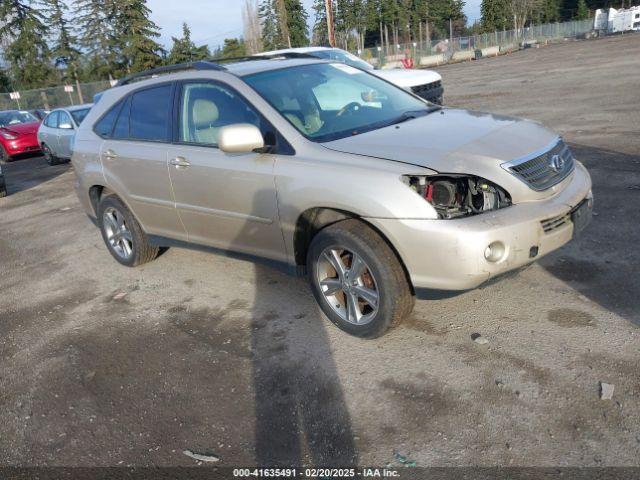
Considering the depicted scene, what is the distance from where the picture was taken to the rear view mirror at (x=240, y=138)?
3.81 m

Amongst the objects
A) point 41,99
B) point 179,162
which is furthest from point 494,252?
point 41,99

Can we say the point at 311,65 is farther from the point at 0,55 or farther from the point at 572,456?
the point at 0,55

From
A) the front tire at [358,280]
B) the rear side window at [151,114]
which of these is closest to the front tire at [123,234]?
the rear side window at [151,114]

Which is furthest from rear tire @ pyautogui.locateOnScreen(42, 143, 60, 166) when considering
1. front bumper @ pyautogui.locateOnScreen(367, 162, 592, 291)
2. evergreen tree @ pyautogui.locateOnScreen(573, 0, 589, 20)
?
evergreen tree @ pyautogui.locateOnScreen(573, 0, 589, 20)

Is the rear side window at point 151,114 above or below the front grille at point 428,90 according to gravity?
above

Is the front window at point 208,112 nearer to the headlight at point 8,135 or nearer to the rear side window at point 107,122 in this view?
the rear side window at point 107,122

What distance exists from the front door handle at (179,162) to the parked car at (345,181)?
2 centimetres

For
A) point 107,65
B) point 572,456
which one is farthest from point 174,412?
point 107,65

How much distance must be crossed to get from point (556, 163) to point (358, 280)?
153cm

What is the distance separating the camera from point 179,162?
4.62 metres

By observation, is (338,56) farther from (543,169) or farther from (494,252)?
(494,252)

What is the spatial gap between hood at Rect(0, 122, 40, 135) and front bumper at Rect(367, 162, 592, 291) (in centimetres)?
1672

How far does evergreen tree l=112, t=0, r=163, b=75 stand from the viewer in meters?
50.4

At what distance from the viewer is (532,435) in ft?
9.00
